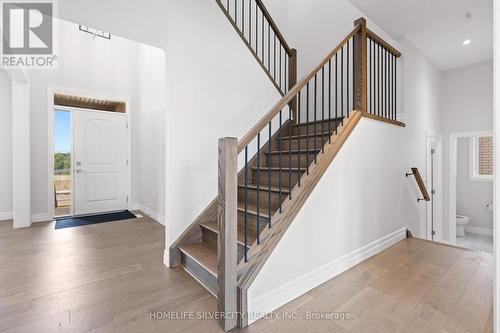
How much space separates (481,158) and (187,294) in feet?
22.0

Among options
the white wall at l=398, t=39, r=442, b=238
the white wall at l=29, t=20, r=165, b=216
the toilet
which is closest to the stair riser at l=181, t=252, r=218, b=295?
the white wall at l=29, t=20, r=165, b=216

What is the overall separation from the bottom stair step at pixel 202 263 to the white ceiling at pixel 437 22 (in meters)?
3.25

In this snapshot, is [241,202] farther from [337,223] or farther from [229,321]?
[229,321]

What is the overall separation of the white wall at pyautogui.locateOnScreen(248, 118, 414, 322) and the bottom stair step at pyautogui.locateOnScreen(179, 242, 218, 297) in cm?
43

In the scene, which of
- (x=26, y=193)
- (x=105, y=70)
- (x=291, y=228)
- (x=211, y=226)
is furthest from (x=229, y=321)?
(x=105, y=70)

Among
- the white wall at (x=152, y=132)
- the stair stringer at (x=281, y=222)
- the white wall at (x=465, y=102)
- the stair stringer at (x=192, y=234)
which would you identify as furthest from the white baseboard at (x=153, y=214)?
the white wall at (x=465, y=102)

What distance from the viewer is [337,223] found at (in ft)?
7.25

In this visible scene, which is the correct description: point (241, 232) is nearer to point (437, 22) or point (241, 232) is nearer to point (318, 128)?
point (318, 128)

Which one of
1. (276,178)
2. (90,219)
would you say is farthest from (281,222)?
(90,219)

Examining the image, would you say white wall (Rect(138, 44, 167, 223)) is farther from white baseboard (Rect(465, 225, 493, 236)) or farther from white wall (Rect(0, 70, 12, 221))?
white baseboard (Rect(465, 225, 493, 236))

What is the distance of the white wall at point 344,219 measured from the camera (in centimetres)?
175

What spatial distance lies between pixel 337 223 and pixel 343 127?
3.01 feet

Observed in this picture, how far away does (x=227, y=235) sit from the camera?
4.94 feet
